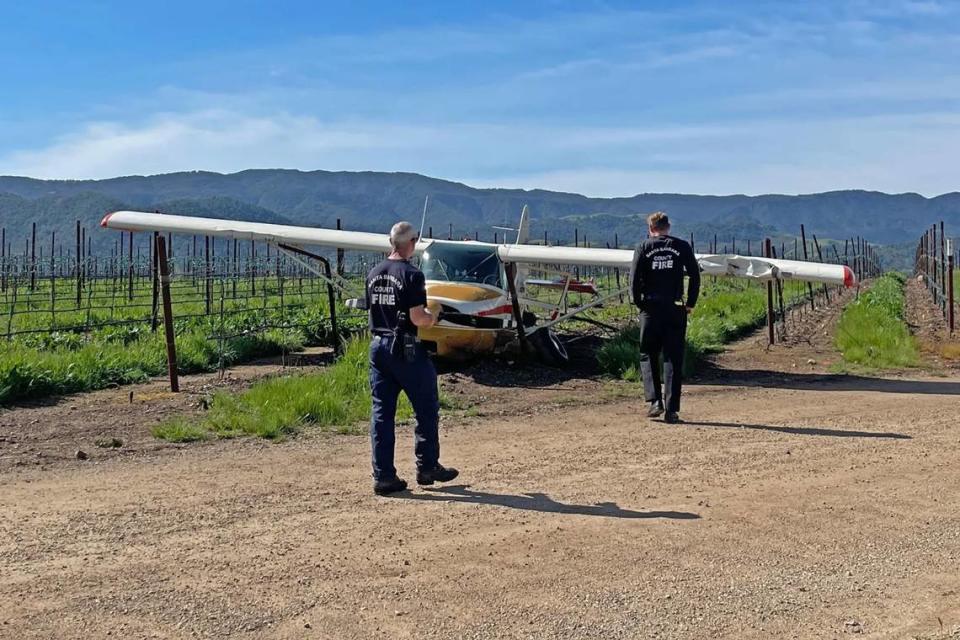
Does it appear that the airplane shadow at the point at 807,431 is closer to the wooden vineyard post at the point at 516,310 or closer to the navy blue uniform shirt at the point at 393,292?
the navy blue uniform shirt at the point at 393,292

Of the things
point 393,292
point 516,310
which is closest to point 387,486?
point 393,292

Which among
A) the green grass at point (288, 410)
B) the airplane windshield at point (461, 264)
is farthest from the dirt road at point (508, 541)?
the airplane windshield at point (461, 264)

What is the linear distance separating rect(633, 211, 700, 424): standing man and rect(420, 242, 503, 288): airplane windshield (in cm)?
477

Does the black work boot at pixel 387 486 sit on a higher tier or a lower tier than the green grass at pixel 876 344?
lower

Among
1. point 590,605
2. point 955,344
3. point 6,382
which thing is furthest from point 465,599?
point 955,344

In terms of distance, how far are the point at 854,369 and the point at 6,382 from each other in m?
11.1

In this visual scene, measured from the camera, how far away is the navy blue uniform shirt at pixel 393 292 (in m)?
6.68

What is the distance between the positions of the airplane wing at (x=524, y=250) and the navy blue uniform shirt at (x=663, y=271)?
9.18ft

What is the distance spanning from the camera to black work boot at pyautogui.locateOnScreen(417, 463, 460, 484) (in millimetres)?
6871

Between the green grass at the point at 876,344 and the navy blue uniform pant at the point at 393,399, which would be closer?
the navy blue uniform pant at the point at 393,399

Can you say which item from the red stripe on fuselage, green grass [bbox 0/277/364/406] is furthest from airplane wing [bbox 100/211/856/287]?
green grass [bbox 0/277/364/406]

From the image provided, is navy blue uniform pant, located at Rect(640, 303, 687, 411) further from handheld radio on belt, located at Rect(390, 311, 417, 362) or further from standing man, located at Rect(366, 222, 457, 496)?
handheld radio on belt, located at Rect(390, 311, 417, 362)

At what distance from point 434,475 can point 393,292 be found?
133 centimetres

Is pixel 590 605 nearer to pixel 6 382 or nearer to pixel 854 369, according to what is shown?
pixel 6 382
